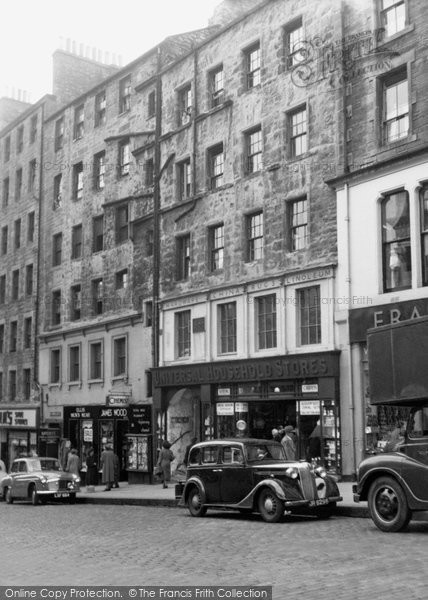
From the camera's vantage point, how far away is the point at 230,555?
38.3 ft

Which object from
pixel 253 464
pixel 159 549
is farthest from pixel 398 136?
pixel 159 549

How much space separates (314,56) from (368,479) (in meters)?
16.6

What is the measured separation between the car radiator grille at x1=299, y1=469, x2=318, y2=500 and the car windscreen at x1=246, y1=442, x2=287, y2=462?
1390mm

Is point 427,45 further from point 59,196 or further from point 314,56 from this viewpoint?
point 59,196

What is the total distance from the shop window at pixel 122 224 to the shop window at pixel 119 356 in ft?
14.7

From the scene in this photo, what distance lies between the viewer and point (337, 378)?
24688 mm

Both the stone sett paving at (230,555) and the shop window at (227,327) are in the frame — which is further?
the shop window at (227,327)

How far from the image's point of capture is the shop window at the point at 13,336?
46.0 m

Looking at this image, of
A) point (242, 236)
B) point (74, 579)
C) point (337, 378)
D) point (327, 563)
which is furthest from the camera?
point (242, 236)

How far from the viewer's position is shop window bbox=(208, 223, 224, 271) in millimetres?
30391

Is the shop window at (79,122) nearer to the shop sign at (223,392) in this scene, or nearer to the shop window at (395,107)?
the shop sign at (223,392)

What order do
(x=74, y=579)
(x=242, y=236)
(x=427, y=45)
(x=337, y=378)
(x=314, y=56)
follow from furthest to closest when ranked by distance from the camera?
(x=242, y=236) < (x=314, y=56) < (x=337, y=378) < (x=427, y=45) < (x=74, y=579)

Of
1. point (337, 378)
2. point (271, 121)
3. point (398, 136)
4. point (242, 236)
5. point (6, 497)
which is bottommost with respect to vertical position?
point (6, 497)

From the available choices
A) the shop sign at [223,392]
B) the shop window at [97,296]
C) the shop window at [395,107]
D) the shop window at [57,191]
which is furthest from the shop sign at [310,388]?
the shop window at [57,191]
